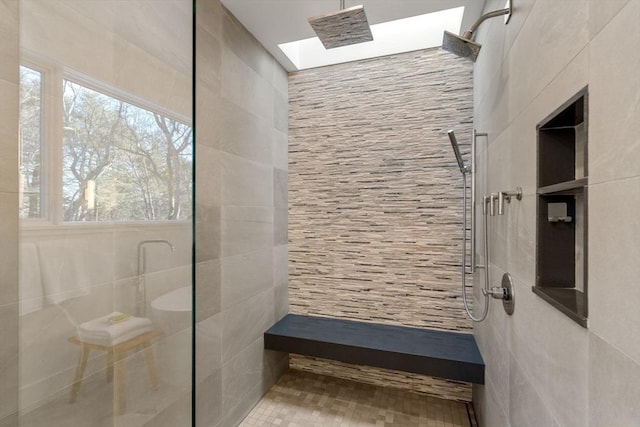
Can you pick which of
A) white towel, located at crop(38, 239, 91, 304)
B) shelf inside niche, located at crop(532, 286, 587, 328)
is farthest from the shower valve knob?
white towel, located at crop(38, 239, 91, 304)

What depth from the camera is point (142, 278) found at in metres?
1.07

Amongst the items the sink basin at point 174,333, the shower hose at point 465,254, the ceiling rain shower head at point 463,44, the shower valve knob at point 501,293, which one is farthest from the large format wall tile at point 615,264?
the sink basin at point 174,333

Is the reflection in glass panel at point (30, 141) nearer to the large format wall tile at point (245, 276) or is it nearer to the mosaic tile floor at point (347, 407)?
the large format wall tile at point (245, 276)

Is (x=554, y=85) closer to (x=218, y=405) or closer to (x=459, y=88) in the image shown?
(x=459, y=88)

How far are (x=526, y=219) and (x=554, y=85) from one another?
1.48ft

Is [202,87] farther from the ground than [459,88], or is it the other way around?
[459,88]

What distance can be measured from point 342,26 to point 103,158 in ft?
4.14

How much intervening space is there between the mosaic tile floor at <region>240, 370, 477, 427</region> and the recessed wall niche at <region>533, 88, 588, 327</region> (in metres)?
1.58

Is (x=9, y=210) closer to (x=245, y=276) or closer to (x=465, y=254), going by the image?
(x=245, y=276)

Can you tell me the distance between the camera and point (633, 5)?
1.72ft

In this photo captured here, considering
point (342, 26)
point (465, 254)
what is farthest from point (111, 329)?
point (465, 254)

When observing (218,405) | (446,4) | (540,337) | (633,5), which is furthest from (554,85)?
(218,405)

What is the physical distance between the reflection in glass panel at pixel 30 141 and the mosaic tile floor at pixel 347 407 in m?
1.82

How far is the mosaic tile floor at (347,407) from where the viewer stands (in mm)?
1938
